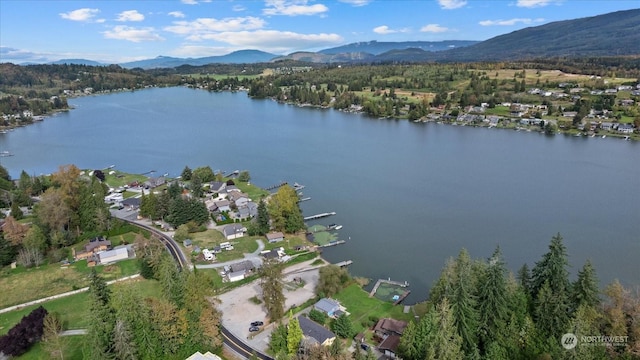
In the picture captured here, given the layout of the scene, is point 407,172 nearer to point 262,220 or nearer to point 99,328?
point 262,220

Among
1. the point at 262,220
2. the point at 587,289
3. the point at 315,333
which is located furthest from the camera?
the point at 262,220

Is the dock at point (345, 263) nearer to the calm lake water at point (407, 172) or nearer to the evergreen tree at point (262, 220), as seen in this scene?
the calm lake water at point (407, 172)

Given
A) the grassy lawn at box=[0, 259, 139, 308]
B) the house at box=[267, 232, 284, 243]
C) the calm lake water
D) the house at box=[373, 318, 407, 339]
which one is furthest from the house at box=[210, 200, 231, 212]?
the house at box=[373, 318, 407, 339]

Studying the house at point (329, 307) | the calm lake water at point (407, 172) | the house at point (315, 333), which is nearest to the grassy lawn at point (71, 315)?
the house at point (315, 333)

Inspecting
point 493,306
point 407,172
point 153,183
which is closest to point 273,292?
point 493,306

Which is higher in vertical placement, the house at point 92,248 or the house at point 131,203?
the house at point 131,203

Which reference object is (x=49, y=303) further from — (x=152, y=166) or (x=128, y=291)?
(x=152, y=166)

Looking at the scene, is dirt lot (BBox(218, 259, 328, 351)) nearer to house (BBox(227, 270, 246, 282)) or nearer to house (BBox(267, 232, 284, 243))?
house (BBox(227, 270, 246, 282))
